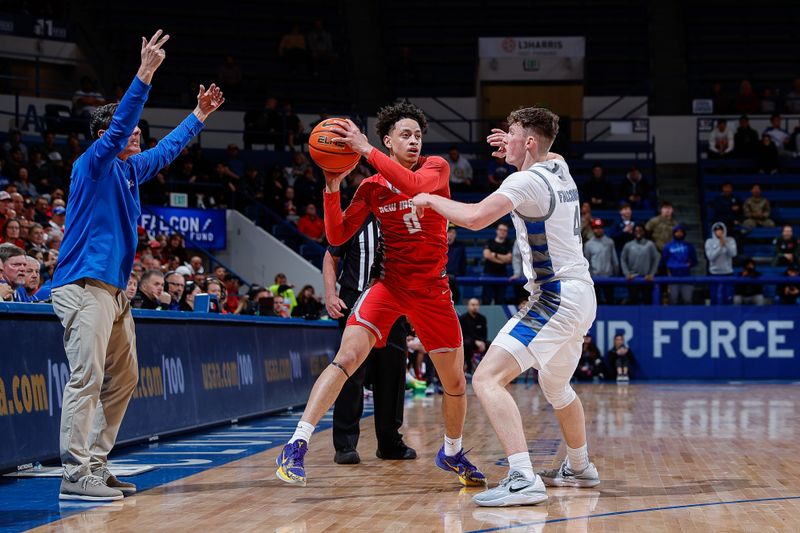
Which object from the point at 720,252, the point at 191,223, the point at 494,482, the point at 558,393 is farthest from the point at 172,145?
the point at 720,252

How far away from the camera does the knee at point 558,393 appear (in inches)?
251

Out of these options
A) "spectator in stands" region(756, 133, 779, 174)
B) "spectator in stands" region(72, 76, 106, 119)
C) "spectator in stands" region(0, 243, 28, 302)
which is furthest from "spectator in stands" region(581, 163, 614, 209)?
"spectator in stands" region(0, 243, 28, 302)

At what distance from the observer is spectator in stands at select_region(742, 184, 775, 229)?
23406 millimetres

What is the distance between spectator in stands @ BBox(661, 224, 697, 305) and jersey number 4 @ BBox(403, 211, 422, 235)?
14.3m

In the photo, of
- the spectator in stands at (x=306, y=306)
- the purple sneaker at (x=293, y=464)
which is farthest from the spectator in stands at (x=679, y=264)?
the purple sneaker at (x=293, y=464)

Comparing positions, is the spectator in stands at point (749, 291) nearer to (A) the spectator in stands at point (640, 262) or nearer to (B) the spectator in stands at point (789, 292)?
(B) the spectator in stands at point (789, 292)

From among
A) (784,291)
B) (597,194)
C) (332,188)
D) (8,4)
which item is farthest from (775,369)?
(8,4)

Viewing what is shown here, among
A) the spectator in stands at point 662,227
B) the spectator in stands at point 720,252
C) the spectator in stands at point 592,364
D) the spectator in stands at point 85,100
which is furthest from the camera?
the spectator in stands at point 85,100

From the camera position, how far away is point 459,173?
80.6ft

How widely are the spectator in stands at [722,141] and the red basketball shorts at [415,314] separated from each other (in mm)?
21006

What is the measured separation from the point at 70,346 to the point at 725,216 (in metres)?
19.3

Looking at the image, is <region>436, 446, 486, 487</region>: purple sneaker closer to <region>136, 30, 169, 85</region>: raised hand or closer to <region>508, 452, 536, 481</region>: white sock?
<region>508, 452, 536, 481</region>: white sock

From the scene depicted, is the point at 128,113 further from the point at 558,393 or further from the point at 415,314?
the point at 558,393

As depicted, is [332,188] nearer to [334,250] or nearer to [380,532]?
[334,250]
